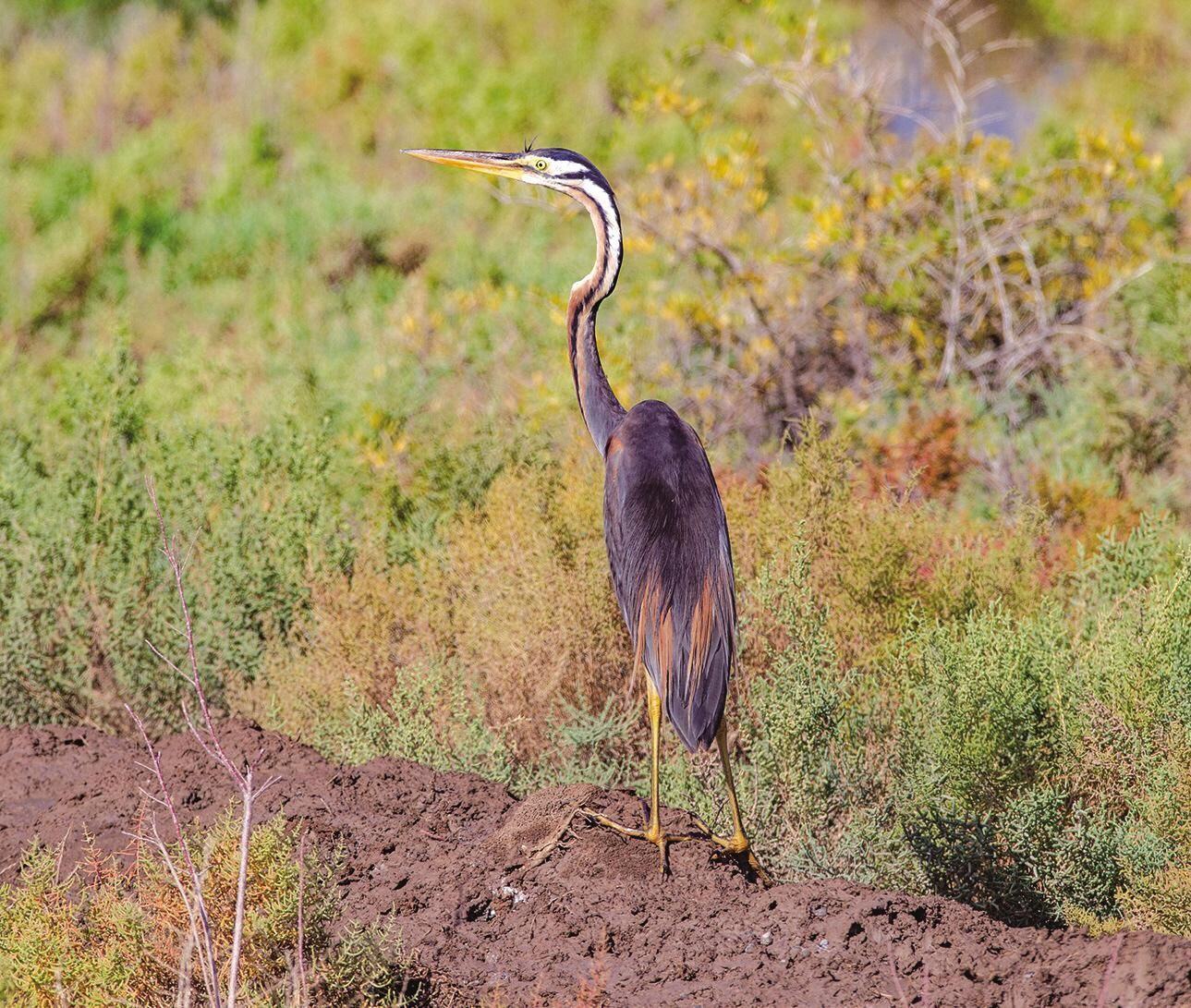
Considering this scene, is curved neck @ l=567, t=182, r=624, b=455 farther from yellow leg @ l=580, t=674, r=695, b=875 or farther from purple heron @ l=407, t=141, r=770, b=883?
yellow leg @ l=580, t=674, r=695, b=875

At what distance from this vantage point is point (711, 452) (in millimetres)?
7074

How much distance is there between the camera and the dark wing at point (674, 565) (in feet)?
14.1

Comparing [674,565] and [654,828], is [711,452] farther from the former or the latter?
[654,828]

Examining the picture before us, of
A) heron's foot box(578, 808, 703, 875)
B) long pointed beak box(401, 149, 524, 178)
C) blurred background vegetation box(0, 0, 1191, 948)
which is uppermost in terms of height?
long pointed beak box(401, 149, 524, 178)

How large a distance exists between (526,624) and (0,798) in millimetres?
1780

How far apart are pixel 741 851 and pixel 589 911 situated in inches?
19.2

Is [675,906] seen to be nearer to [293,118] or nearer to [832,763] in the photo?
[832,763]

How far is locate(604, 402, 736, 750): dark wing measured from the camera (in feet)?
14.1

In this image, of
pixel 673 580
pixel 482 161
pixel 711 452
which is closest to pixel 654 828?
pixel 673 580

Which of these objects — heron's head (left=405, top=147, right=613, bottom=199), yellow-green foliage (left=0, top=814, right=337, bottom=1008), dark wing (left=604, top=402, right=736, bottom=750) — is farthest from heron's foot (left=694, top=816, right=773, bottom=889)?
heron's head (left=405, top=147, right=613, bottom=199)

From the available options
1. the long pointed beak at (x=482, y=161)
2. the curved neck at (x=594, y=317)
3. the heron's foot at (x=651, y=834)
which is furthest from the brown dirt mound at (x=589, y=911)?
the long pointed beak at (x=482, y=161)

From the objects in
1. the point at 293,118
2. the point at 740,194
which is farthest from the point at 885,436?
the point at 293,118

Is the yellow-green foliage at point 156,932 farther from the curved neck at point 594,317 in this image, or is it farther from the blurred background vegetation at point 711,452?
the curved neck at point 594,317

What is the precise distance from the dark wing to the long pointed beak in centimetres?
120
